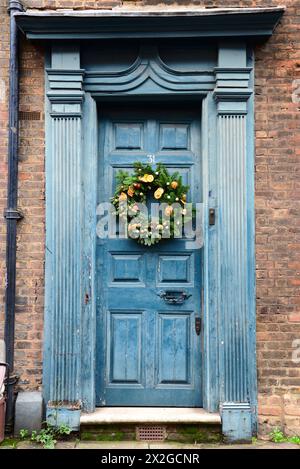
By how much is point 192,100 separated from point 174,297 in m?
2.00

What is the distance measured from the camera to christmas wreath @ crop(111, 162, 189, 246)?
4.51m

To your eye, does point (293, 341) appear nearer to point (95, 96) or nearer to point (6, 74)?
point (95, 96)

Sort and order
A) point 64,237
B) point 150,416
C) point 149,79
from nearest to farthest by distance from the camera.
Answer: point 150,416, point 64,237, point 149,79

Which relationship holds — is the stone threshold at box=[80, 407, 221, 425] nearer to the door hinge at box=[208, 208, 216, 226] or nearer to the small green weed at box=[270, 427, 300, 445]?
the small green weed at box=[270, 427, 300, 445]

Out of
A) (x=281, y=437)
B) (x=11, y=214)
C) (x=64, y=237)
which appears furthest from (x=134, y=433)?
(x=11, y=214)

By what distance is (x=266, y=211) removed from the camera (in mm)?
4457

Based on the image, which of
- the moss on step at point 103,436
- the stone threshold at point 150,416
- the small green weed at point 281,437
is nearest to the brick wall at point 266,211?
the small green weed at point 281,437

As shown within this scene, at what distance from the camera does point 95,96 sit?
454cm

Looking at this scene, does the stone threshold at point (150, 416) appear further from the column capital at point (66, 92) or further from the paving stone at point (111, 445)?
the column capital at point (66, 92)

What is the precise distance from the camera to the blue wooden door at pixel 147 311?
4.54 m

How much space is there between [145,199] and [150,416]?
2.08 m

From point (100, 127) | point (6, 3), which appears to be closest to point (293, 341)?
point (100, 127)

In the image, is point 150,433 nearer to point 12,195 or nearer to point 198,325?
point 198,325

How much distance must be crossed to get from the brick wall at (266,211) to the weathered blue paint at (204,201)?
11 cm
